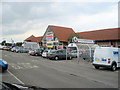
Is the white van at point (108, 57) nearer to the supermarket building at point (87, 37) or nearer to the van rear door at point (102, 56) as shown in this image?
the van rear door at point (102, 56)

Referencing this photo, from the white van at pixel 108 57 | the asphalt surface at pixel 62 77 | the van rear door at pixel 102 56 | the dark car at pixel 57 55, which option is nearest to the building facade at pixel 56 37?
the dark car at pixel 57 55

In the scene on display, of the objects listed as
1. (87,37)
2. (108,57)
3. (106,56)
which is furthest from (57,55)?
(87,37)

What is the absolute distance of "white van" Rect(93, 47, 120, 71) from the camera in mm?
11750

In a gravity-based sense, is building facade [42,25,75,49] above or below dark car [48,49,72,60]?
above

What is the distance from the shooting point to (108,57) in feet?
38.6

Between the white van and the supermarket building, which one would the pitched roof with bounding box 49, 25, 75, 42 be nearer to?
the supermarket building

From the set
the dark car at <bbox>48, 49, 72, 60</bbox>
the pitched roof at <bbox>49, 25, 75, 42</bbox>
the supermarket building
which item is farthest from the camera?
the pitched roof at <bbox>49, 25, 75, 42</bbox>

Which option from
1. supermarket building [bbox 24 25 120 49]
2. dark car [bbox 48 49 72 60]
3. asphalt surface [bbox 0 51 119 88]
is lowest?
asphalt surface [bbox 0 51 119 88]

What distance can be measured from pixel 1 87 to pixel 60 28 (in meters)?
43.2

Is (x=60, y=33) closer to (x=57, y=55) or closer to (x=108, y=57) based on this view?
(x=57, y=55)

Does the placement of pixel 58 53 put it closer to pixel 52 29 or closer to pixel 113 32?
pixel 113 32

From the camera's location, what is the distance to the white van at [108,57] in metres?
11.8

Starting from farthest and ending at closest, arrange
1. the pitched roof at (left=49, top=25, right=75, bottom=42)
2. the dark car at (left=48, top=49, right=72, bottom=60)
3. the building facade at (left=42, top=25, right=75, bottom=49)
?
1. the pitched roof at (left=49, top=25, right=75, bottom=42)
2. the building facade at (left=42, top=25, right=75, bottom=49)
3. the dark car at (left=48, top=49, right=72, bottom=60)

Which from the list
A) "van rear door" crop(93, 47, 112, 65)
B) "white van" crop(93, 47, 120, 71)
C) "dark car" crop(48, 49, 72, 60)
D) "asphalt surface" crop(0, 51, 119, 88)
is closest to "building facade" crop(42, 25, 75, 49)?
"dark car" crop(48, 49, 72, 60)
